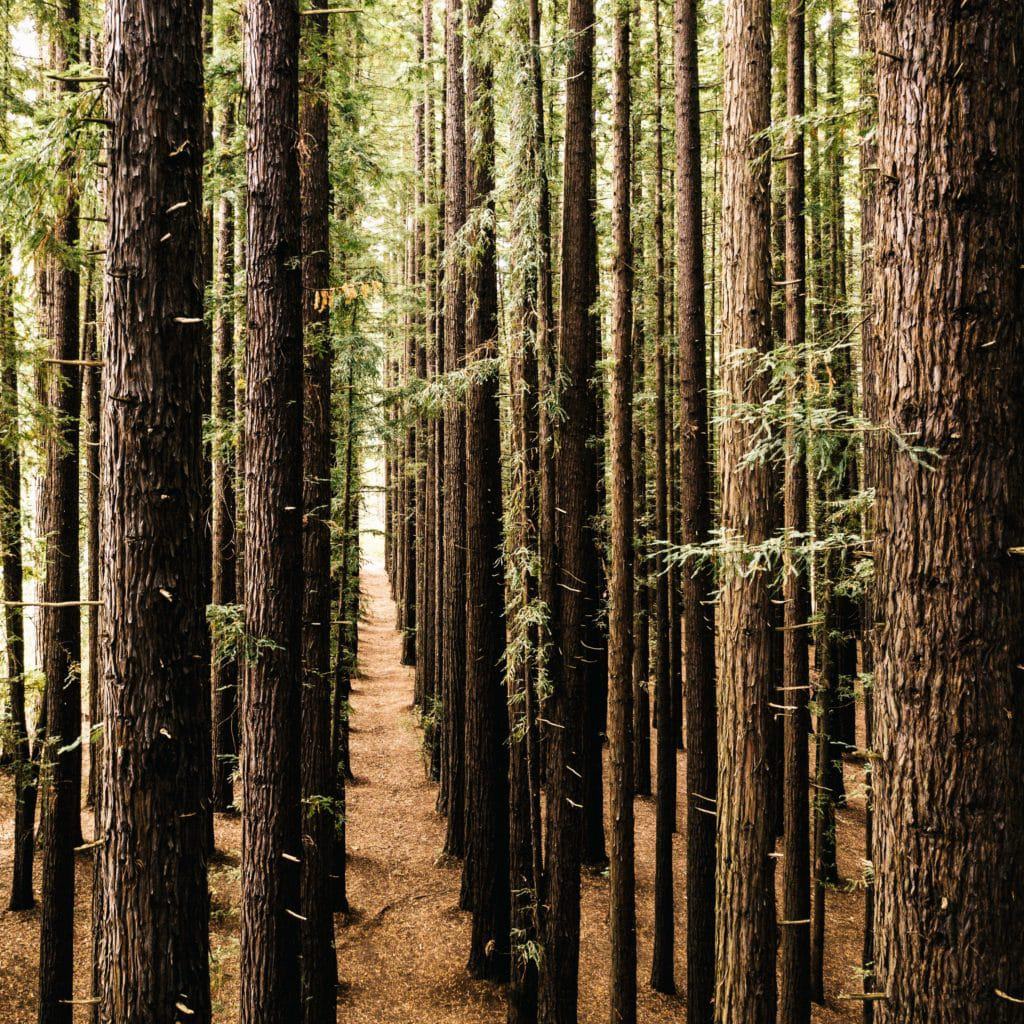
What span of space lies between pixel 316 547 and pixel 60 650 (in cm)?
301

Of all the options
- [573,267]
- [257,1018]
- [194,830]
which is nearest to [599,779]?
[257,1018]

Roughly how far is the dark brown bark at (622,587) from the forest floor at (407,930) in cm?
248

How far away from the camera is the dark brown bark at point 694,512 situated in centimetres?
814

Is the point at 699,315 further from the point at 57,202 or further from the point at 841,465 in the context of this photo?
the point at 57,202

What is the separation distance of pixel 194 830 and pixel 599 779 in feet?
33.5

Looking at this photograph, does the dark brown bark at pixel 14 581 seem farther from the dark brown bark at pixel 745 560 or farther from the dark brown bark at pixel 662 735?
the dark brown bark at pixel 662 735

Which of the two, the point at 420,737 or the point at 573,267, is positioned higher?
the point at 573,267

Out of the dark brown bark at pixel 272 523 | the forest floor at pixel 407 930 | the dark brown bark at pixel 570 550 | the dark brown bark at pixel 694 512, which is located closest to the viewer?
the dark brown bark at pixel 272 523

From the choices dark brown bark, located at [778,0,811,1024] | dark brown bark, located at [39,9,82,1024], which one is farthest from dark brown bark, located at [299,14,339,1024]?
dark brown bark, located at [778,0,811,1024]

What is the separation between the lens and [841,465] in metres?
3.68

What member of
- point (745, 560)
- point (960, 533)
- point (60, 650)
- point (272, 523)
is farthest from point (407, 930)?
point (960, 533)

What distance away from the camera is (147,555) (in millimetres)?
3818

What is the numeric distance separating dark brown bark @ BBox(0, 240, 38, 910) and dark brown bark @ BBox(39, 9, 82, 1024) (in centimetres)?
42

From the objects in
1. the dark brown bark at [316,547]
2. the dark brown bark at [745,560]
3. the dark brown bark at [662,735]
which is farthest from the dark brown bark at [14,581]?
the dark brown bark at [662,735]
